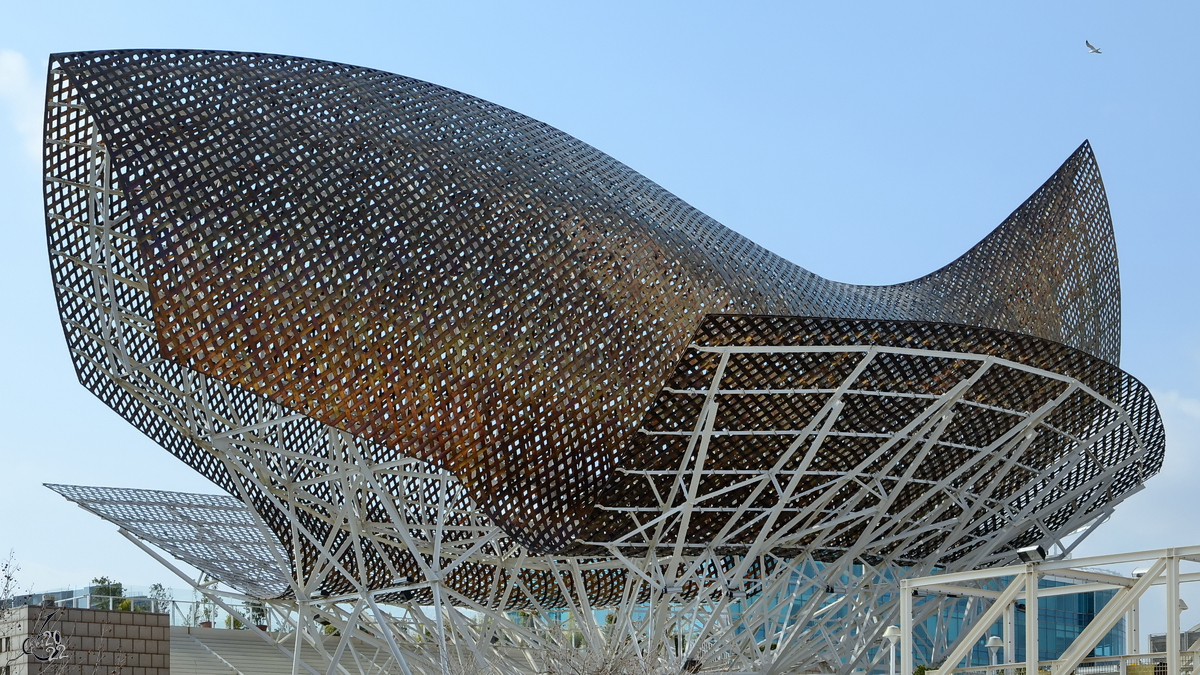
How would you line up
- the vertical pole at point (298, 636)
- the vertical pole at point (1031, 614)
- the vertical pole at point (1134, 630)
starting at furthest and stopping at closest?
the vertical pole at point (298, 636)
the vertical pole at point (1134, 630)
the vertical pole at point (1031, 614)

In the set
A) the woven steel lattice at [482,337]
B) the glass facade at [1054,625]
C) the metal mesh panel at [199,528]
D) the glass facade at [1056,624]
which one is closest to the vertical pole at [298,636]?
the woven steel lattice at [482,337]

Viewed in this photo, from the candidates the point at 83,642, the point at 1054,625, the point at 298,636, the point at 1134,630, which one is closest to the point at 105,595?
the point at 83,642

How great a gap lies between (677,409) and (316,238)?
5859mm

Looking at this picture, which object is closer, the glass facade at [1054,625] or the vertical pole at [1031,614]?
the vertical pole at [1031,614]

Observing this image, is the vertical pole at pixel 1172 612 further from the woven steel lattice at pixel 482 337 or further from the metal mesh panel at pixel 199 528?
the metal mesh panel at pixel 199 528

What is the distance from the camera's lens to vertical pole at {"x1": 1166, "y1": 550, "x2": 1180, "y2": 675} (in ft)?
41.5

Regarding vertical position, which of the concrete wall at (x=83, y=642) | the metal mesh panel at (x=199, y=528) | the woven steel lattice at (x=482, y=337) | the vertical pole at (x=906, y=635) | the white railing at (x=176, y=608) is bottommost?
the concrete wall at (x=83, y=642)

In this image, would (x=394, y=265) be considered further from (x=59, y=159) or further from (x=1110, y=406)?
(x=1110, y=406)

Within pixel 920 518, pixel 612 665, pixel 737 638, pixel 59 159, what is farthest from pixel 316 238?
pixel 920 518

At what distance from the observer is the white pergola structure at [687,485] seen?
855 inches

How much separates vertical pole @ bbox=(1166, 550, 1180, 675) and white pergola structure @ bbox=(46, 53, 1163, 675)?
802cm

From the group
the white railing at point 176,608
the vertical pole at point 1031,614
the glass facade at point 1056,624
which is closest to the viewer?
the vertical pole at point 1031,614

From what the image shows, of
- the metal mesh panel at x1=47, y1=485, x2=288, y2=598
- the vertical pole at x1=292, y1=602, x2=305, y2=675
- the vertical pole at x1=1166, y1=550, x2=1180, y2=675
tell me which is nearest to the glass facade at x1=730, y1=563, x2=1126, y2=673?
the metal mesh panel at x1=47, y1=485, x2=288, y2=598

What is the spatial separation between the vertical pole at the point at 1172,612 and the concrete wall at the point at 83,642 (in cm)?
2234
